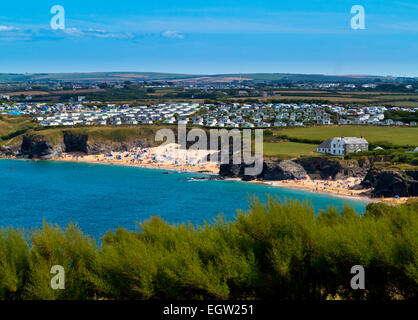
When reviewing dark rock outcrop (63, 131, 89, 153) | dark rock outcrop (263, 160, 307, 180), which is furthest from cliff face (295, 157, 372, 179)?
dark rock outcrop (63, 131, 89, 153)

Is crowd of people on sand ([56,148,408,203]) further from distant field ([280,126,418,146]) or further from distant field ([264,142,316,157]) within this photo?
distant field ([280,126,418,146])

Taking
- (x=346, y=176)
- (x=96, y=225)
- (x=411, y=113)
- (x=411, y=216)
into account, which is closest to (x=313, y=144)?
(x=346, y=176)

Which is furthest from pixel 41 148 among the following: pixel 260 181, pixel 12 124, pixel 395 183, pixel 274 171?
pixel 395 183

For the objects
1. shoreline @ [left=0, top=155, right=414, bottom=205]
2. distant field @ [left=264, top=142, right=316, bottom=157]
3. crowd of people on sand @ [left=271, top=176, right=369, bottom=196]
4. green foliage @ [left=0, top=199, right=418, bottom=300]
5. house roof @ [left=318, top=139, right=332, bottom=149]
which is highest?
green foliage @ [left=0, top=199, right=418, bottom=300]

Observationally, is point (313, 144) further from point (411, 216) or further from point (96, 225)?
point (411, 216)

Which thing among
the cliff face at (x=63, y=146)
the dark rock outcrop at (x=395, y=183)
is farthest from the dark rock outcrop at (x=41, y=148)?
the dark rock outcrop at (x=395, y=183)

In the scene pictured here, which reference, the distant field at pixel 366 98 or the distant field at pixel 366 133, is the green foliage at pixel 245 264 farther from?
the distant field at pixel 366 98
